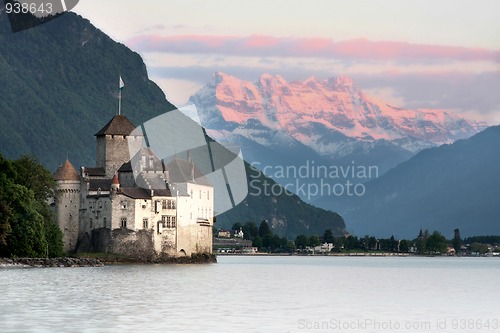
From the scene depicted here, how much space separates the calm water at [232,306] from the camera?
57781 millimetres

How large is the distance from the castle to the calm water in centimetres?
4404

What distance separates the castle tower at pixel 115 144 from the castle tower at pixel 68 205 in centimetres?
726

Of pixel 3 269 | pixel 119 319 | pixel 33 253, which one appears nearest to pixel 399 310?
pixel 119 319

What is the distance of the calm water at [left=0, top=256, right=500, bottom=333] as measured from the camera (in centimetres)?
5778

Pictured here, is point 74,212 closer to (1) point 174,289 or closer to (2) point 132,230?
(2) point 132,230

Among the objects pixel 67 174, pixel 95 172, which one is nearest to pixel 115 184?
pixel 67 174

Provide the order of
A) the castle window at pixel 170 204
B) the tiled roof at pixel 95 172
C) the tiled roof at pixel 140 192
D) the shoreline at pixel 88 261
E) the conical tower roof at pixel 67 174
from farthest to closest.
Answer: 1. the tiled roof at pixel 95 172
2. the castle window at pixel 170 204
3. the conical tower roof at pixel 67 174
4. the tiled roof at pixel 140 192
5. the shoreline at pixel 88 261

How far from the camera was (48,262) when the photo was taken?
13162 cm

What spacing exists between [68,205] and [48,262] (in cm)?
2215

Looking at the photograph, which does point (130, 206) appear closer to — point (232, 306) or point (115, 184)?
point (115, 184)

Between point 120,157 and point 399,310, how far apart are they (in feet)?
309

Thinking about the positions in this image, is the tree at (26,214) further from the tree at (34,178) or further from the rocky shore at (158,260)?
the rocky shore at (158,260)

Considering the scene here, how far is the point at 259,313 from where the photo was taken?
2596 inches

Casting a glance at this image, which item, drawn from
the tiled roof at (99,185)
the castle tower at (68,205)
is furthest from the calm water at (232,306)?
the tiled roof at (99,185)
